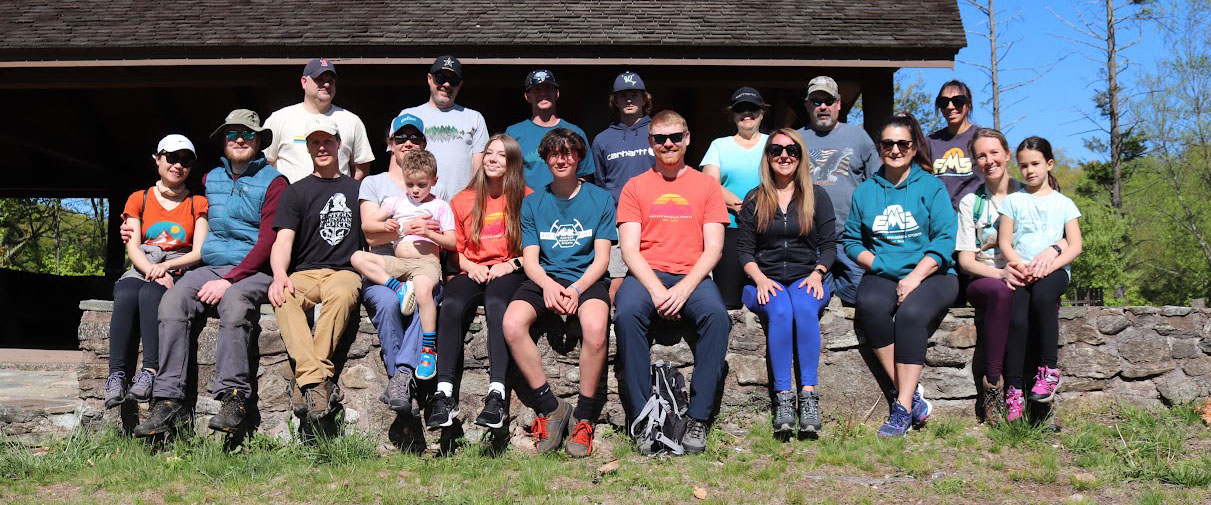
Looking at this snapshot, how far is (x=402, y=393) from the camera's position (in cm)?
422

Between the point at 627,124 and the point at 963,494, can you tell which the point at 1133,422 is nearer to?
the point at 963,494

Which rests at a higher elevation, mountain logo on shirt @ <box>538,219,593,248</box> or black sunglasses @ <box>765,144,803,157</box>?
black sunglasses @ <box>765,144,803,157</box>

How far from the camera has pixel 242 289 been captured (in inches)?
179

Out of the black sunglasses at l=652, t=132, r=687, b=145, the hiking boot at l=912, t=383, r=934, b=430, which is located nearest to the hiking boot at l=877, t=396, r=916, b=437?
the hiking boot at l=912, t=383, r=934, b=430

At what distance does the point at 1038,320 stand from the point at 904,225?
3.01ft

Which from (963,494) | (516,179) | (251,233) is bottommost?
(963,494)

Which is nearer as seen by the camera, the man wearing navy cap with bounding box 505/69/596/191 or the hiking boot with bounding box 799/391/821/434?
the hiking boot with bounding box 799/391/821/434

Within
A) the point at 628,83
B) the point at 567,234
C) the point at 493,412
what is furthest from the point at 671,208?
the point at 493,412

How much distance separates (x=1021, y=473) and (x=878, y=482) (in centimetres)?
72

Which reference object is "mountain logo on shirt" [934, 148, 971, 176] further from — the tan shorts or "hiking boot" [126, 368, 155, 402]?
"hiking boot" [126, 368, 155, 402]

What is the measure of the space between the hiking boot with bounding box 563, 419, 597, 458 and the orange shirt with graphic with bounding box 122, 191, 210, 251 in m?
2.69

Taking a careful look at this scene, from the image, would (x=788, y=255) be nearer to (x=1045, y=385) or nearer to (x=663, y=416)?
(x=663, y=416)

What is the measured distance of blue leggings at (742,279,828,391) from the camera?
14.6 feet

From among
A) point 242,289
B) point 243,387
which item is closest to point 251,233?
point 242,289
